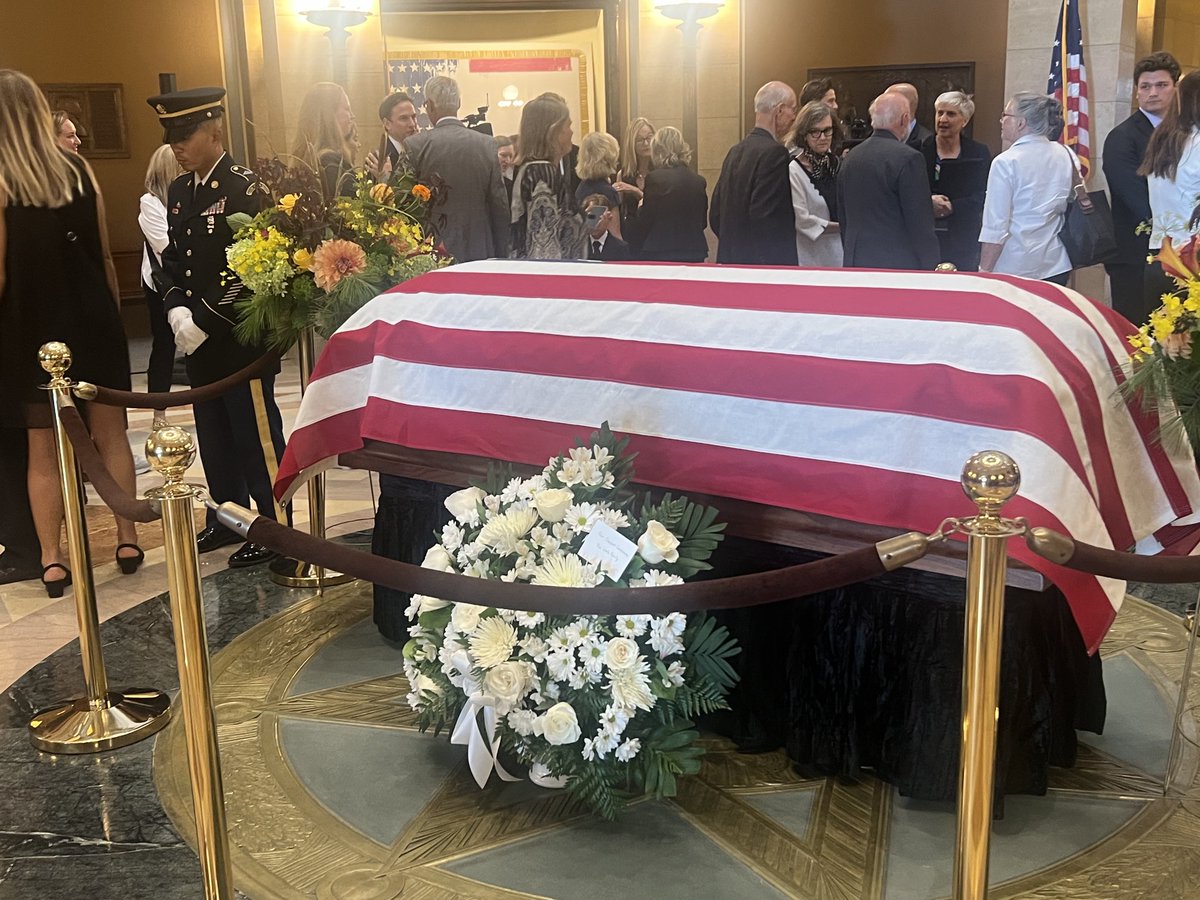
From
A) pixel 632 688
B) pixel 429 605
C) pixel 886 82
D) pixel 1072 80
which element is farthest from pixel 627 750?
pixel 886 82

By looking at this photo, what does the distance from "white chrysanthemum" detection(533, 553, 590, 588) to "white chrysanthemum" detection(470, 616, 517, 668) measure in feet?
0.43

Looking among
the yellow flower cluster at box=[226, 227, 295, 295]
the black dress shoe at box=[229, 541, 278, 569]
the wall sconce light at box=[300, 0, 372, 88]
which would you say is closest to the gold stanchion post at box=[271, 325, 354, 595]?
the black dress shoe at box=[229, 541, 278, 569]

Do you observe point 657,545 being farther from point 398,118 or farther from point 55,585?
point 398,118

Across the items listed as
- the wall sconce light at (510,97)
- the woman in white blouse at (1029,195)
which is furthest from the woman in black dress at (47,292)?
the wall sconce light at (510,97)

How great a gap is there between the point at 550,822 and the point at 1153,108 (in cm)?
534

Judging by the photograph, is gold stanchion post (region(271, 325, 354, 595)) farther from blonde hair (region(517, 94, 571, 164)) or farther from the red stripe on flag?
the red stripe on flag

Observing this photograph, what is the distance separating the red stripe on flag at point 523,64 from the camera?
11.3m

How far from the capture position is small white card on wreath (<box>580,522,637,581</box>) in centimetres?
261

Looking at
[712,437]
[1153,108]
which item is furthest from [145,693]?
[1153,108]

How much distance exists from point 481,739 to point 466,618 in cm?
29

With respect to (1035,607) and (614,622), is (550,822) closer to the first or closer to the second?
(614,622)

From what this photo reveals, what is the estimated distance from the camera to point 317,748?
3.07 metres

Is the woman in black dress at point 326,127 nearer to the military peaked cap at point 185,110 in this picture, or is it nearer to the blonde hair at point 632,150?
the military peaked cap at point 185,110

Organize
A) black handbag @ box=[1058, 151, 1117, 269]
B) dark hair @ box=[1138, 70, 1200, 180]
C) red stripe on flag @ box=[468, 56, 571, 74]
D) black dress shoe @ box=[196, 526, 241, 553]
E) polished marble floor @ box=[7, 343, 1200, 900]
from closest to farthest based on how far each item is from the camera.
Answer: polished marble floor @ box=[7, 343, 1200, 900] → black dress shoe @ box=[196, 526, 241, 553] → dark hair @ box=[1138, 70, 1200, 180] → black handbag @ box=[1058, 151, 1117, 269] → red stripe on flag @ box=[468, 56, 571, 74]
